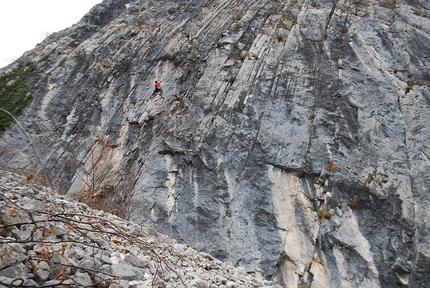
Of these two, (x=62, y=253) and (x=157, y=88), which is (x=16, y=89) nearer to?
(x=157, y=88)

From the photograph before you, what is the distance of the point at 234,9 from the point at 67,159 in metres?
13.0

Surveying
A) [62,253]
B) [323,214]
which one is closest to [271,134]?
[323,214]

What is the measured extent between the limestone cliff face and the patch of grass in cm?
66

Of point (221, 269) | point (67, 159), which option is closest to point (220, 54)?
point (67, 159)

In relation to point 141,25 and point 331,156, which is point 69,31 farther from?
point 331,156

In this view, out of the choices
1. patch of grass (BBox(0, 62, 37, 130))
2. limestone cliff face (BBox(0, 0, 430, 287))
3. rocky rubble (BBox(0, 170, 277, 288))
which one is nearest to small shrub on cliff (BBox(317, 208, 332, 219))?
limestone cliff face (BBox(0, 0, 430, 287))

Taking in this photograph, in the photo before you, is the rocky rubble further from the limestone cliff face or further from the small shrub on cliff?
the small shrub on cliff

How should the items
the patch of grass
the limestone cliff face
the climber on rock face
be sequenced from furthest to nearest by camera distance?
the patch of grass, the climber on rock face, the limestone cliff face

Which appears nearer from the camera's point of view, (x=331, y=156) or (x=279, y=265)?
(x=279, y=265)

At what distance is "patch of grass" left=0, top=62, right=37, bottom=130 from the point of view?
58.9 ft

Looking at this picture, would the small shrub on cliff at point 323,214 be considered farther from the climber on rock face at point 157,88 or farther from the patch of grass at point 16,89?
the patch of grass at point 16,89

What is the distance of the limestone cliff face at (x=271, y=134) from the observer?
9.96 meters

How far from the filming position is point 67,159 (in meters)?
15.7

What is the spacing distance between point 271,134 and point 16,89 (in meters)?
16.5
